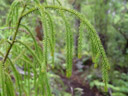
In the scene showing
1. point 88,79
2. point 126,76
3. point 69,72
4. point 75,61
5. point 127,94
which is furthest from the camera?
point 75,61

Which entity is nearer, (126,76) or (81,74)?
(126,76)

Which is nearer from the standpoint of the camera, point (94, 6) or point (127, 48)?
point (94, 6)

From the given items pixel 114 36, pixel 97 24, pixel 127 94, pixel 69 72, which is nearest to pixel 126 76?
pixel 127 94

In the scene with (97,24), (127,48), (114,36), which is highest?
(97,24)

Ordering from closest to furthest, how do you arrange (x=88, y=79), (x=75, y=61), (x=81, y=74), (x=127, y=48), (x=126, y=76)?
(x=126, y=76)
(x=88, y=79)
(x=127, y=48)
(x=81, y=74)
(x=75, y=61)

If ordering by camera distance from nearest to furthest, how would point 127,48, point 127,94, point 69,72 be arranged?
point 69,72, point 127,94, point 127,48

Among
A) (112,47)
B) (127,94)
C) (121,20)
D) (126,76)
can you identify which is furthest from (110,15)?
(127,94)

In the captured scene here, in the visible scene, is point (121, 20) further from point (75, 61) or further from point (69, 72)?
point (69, 72)

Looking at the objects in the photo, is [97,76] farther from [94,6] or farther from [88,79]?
[94,6]

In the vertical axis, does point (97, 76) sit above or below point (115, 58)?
below
